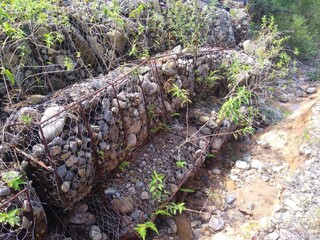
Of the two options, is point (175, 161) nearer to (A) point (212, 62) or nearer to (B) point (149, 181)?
(B) point (149, 181)

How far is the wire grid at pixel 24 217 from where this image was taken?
1.45 meters

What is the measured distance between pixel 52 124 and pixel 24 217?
566mm

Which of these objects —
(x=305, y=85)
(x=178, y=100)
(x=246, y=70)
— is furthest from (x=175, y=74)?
(x=305, y=85)

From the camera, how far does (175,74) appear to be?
2.86 m

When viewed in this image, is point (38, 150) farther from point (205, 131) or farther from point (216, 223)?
point (205, 131)

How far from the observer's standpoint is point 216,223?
2.43 metres

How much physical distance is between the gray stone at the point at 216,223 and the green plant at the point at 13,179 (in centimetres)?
160

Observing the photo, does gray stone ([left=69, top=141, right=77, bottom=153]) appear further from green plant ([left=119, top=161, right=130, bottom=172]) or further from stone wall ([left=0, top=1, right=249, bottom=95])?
stone wall ([left=0, top=1, right=249, bottom=95])

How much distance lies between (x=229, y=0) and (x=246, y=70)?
2562mm

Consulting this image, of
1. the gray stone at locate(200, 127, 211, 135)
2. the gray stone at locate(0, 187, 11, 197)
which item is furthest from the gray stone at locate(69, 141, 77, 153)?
the gray stone at locate(200, 127, 211, 135)

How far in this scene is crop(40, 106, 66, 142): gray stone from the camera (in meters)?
1.73

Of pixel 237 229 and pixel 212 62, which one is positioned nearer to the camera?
pixel 237 229

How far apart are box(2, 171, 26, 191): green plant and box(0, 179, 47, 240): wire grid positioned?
2.1 inches

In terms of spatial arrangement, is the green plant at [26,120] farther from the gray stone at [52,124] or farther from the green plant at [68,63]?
the green plant at [68,63]
